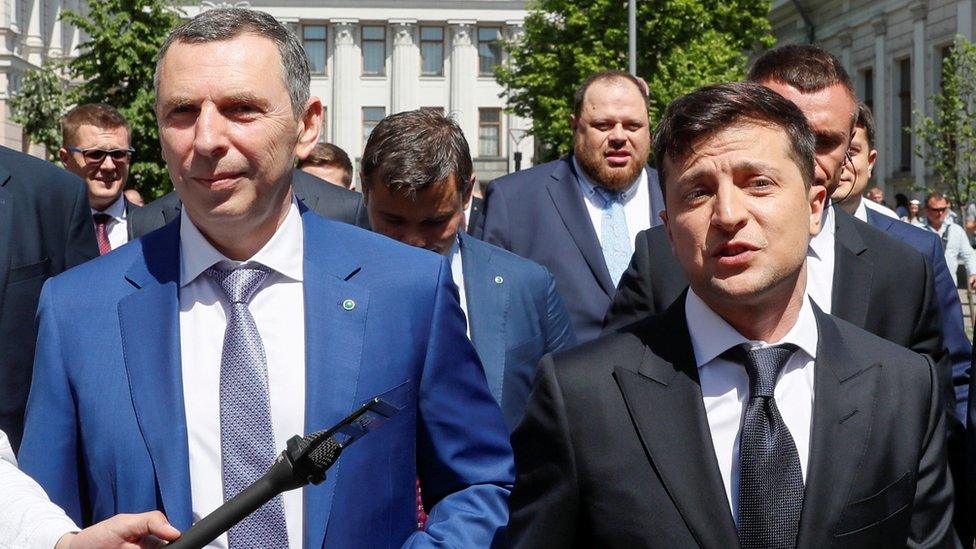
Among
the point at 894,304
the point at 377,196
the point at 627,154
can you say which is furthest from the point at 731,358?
the point at 627,154

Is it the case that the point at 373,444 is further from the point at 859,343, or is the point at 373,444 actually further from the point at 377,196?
the point at 377,196

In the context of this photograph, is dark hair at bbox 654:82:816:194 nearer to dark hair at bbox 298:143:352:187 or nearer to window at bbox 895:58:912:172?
dark hair at bbox 298:143:352:187

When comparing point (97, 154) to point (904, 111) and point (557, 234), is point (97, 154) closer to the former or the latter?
point (557, 234)

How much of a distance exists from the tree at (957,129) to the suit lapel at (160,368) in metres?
24.9

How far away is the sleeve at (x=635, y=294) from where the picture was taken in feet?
14.2

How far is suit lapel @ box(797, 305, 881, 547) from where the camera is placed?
2.83m

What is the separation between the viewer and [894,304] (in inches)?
164

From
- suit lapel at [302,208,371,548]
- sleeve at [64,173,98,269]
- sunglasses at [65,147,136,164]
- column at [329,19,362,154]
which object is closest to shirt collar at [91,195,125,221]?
sunglasses at [65,147,136,164]

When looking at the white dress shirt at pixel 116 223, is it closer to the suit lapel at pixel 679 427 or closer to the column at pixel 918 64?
the suit lapel at pixel 679 427

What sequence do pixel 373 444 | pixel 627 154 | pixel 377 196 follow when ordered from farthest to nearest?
pixel 627 154, pixel 377 196, pixel 373 444

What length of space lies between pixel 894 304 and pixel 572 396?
1.61m

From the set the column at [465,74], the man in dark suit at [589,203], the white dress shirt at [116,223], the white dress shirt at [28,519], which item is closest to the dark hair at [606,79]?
the man in dark suit at [589,203]

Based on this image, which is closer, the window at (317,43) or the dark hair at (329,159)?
the dark hair at (329,159)

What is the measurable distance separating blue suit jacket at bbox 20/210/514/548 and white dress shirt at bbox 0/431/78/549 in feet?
0.71
